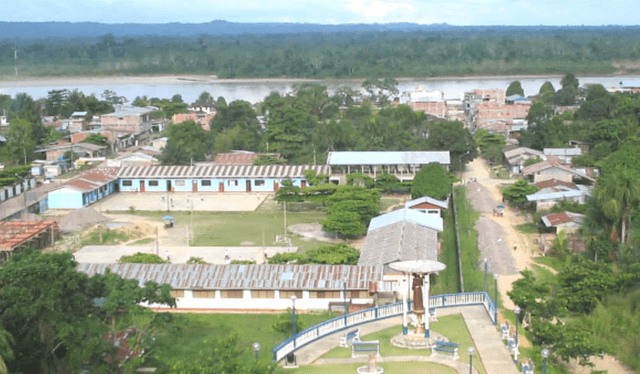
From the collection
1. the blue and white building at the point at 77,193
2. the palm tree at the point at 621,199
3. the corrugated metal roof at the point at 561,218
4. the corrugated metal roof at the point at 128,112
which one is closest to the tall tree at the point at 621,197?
the palm tree at the point at 621,199

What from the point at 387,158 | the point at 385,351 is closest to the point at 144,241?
the point at 387,158

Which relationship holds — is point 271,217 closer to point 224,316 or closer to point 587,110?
point 224,316

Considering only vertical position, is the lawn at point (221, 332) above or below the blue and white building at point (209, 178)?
below

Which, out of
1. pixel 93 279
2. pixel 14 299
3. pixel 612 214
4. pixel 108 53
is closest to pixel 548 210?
pixel 612 214

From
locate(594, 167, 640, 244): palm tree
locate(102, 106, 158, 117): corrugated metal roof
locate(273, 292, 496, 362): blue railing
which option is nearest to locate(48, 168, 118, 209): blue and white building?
locate(102, 106, 158, 117): corrugated metal roof

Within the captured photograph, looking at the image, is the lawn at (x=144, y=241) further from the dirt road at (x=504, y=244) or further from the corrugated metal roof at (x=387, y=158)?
the corrugated metal roof at (x=387, y=158)

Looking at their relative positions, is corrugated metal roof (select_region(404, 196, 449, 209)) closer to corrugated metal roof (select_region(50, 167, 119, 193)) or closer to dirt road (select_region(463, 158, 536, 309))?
dirt road (select_region(463, 158, 536, 309))
